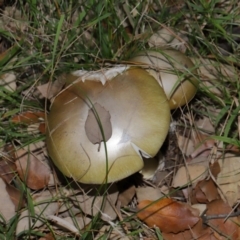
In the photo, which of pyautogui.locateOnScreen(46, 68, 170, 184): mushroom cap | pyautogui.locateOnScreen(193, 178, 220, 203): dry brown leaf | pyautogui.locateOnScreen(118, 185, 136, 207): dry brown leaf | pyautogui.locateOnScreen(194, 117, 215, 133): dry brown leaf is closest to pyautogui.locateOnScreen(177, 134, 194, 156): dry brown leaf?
pyautogui.locateOnScreen(194, 117, 215, 133): dry brown leaf

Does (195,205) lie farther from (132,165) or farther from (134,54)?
(134,54)

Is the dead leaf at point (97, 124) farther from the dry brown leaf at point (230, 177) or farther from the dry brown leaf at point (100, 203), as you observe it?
the dry brown leaf at point (230, 177)

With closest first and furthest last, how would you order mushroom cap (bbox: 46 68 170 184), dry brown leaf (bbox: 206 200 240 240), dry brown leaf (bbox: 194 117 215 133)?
mushroom cap (bbox: 46 68 170 184) < dry brown leaf (bbox: 206 200 240 240) < dry brown leaf (bbox: 194 117 215 133)

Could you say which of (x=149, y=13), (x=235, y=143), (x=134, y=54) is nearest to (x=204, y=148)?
(x=235, y=143)

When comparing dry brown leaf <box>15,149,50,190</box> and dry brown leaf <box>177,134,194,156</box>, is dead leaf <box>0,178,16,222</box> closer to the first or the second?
dry brown leaf <box>15,149,50,190</box>

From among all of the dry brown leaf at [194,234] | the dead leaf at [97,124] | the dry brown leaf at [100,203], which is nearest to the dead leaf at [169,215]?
the dry brown leaf at [194,234]

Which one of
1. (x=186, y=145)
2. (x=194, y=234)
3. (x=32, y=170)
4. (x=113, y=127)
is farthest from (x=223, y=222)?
(x=32, y=170)
